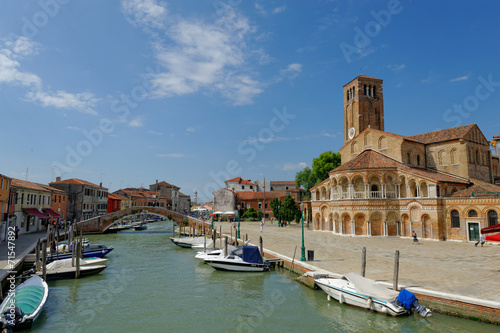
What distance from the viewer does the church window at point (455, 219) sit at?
92.2 ft

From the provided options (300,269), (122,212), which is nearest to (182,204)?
(122,212)

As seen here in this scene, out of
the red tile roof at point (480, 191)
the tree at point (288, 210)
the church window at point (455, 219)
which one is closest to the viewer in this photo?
the red tile roof at point (480, 191)

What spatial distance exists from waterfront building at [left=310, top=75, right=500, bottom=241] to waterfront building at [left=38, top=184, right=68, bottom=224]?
34.6 meters

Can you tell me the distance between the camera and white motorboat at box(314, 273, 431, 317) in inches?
447

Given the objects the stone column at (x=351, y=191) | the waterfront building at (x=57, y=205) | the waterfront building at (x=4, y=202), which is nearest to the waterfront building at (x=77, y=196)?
the waterfront building at (x=57, y=205)

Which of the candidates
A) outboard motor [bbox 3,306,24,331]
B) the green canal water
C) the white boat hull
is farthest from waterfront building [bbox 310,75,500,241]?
outboard motor [bbox 3,306,24,331]

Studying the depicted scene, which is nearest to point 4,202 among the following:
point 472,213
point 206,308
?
point 206,308

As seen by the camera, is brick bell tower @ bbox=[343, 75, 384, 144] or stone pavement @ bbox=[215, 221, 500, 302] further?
brick bell tower @ bbox=[343, 75, 384, 144]

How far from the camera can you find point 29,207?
1436 inches

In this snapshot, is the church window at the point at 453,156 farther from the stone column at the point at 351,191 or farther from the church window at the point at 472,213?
the stone column at the point at 351,191

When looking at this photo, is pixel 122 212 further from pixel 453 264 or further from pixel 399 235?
pixel 453 264

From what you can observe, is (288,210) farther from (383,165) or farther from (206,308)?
(206,308)

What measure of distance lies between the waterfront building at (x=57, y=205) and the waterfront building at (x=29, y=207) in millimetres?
1013

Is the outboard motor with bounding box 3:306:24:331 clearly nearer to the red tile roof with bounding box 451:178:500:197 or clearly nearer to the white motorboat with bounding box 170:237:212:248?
the white motorboat with bounding box 170:237:212:248
